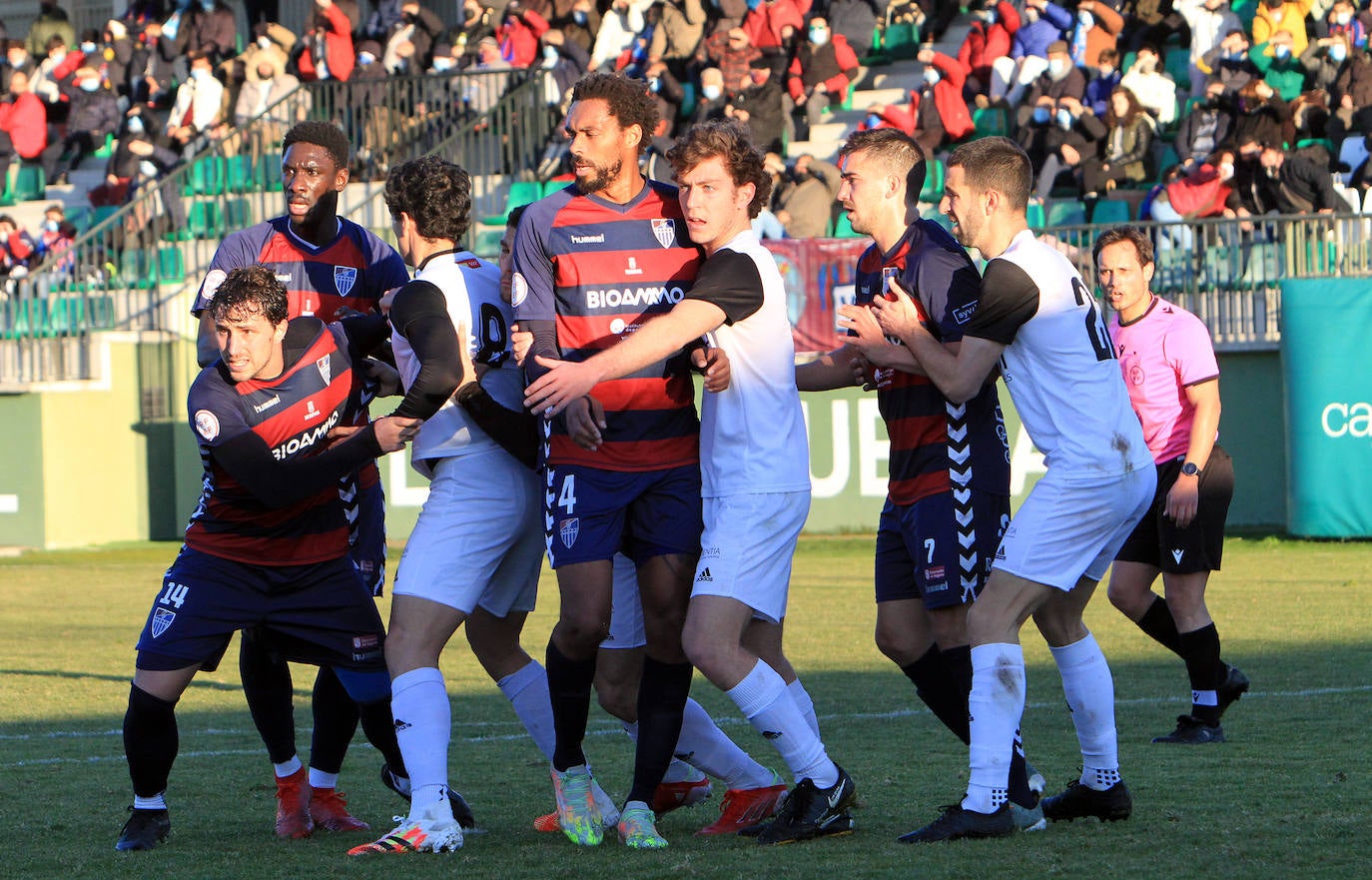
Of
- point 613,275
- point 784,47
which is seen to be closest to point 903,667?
point 613,275

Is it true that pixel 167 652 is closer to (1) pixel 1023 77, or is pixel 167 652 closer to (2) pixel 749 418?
(2) pixel 749 418

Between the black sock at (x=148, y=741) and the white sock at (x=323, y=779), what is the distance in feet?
1.71

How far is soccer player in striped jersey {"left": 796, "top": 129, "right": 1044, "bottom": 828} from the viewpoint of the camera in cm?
542

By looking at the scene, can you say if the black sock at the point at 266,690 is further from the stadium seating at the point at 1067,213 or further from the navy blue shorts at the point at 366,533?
the stadium seating at the point at 1067,213

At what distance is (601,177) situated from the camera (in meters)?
5.53

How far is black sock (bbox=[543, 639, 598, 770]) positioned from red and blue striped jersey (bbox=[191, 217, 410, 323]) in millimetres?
1941

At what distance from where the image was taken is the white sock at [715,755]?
567 centimetres

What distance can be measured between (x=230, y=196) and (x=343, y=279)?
15479mm

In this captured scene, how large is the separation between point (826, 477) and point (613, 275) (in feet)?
41.0

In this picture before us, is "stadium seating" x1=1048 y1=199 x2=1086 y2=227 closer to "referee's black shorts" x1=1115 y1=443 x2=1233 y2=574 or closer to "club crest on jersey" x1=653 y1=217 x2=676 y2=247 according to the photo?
"referee's black shorts" x1=1115 y1=443 x2=1233 y2=574

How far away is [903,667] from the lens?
5.79 m

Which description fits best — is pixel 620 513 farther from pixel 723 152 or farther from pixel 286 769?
pixel 286 769

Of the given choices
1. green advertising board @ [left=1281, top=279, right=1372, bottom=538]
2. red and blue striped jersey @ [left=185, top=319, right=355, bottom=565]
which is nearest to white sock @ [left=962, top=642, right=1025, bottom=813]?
red and blue striped jersey @ [left=185, top=319, right=355, bottom=565]

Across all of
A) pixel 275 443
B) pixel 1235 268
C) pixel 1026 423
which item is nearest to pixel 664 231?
pixel 1026 423
